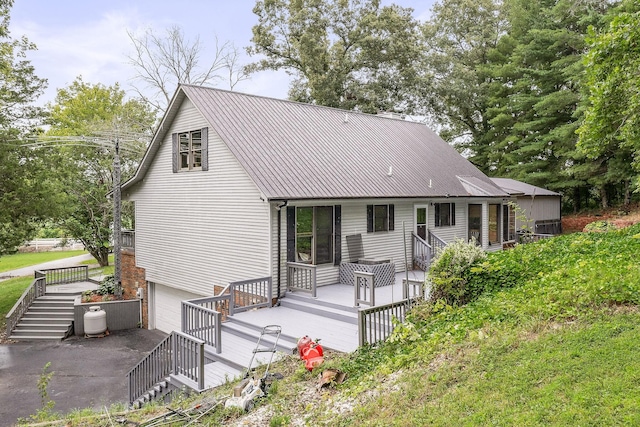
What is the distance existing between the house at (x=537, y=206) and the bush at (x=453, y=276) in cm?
1431

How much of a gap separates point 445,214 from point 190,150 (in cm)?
939

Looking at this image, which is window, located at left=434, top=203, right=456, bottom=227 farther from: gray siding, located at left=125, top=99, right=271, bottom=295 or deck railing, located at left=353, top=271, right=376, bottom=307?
gray siding, located at left=125, top=99, right=271, bottom=295

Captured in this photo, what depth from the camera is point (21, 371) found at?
41.3 ft

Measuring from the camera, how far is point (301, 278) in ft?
38.2

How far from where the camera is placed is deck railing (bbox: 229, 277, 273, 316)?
37.0ft

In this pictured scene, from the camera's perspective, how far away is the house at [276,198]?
12.3 m

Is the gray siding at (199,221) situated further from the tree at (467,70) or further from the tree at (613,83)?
the tree at (467,70)

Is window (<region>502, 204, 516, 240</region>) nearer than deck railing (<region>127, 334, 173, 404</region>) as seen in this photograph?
No

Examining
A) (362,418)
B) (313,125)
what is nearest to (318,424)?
(362,418)

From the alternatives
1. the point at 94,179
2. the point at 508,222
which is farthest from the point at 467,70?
the point at 94,179

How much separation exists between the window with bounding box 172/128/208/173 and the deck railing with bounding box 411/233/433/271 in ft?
24.0

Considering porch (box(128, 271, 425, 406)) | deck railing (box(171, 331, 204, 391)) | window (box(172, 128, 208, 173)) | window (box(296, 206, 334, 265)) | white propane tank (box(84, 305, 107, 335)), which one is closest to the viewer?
deck railing (box(171, 331, 204, 391))

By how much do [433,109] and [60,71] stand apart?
28807mm

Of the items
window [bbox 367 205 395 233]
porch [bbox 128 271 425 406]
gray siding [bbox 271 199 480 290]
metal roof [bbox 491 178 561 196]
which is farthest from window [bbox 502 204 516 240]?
porch [bbox 128 271 425 406]
